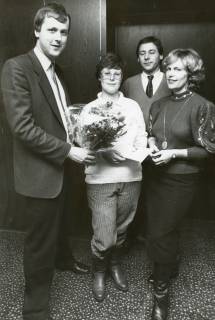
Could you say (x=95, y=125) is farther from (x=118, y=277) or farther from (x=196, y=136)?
(x=118, y=277)

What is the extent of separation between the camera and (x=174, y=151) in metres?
2.12

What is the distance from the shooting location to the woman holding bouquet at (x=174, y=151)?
83.1 inches

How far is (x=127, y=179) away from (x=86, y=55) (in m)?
1.45

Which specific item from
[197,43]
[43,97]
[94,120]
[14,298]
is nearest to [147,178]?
[94,120]

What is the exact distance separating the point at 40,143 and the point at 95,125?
295mm

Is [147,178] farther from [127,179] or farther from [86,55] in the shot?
[86,55]

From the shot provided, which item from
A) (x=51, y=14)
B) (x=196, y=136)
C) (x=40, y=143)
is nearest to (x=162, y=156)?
(x=196, y=136)

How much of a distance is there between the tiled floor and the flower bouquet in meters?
1.04

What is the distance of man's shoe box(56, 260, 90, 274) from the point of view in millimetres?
2785

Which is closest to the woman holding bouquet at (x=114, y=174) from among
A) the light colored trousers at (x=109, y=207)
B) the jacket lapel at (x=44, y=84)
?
the light colored trousers at (x=109, y=207)

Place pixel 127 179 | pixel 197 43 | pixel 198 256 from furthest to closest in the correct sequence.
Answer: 1. pixel 197 43
2. pixel 198 256
3. pixel 127 179

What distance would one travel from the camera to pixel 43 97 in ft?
6.43

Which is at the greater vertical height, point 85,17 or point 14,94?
point 85,17

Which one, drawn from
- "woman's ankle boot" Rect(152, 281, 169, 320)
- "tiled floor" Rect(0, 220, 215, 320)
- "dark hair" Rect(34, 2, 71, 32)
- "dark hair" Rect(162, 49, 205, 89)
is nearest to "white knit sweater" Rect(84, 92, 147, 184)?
"dark hair" Rect(162, 49, 205, 89)
